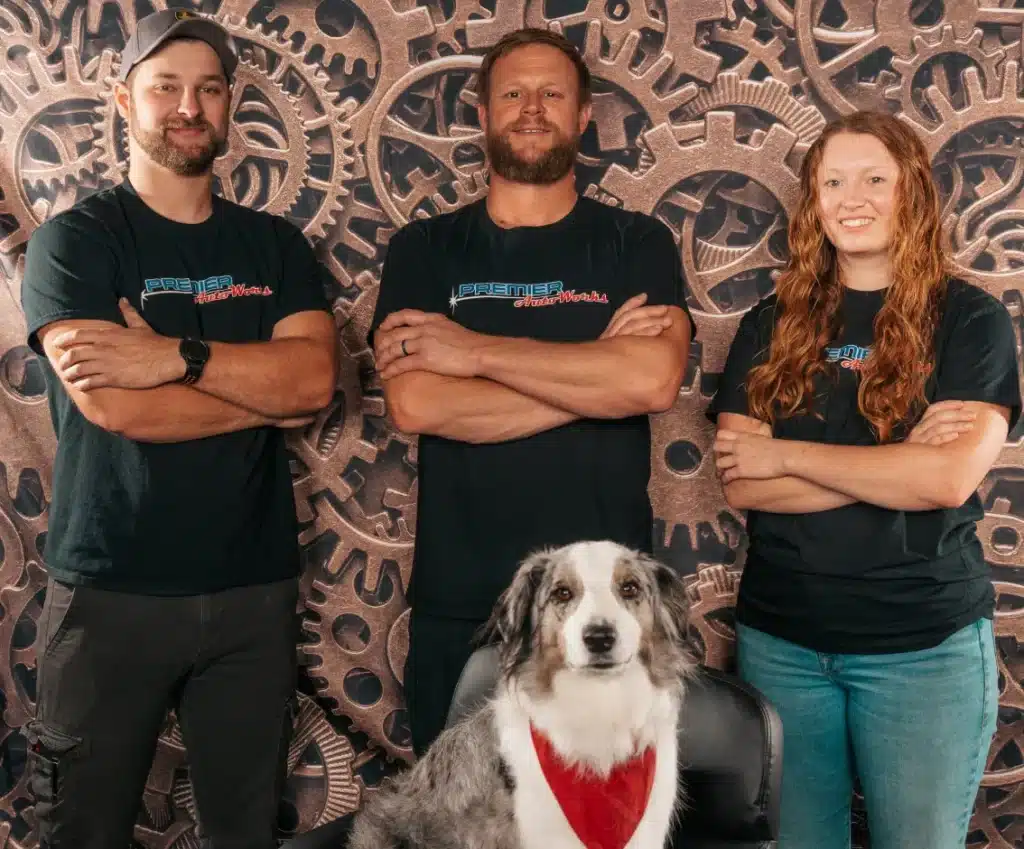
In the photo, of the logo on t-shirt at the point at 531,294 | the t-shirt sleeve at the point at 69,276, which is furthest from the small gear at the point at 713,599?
the t-shirt sleeve at the point at 69,276

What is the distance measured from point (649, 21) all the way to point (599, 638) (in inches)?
80.4

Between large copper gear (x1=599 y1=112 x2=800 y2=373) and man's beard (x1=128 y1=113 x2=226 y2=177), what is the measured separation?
1.17 m

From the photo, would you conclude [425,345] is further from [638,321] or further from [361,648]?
[361,648]

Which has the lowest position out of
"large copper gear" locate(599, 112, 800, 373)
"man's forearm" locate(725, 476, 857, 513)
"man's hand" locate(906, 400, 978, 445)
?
"man's forearm" locate(725, 476, 857, 513)

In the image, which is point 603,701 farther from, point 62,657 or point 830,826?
point 62,657

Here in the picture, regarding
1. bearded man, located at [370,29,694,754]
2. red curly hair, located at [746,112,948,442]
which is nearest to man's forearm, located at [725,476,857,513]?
red curly hair, located at [746,112,948,442]

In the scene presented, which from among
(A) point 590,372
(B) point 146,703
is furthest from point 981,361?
(B) point 146,703

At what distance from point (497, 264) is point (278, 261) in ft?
2.10

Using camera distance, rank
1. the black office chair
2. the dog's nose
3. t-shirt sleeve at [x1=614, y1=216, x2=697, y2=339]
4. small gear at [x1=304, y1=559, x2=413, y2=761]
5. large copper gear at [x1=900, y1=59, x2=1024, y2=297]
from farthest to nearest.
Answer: small gear at [x1=304, y1=559, x2=413, y2=761]
large copper gear at [x1=900, y1=59, x2=1024, y2=297]
t-shirt sleeve at [x1=614, y1=216, x2=697, y2=339]
the black office chair
the dog's nose

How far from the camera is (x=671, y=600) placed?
82.4 inches

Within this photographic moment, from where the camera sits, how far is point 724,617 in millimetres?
3273

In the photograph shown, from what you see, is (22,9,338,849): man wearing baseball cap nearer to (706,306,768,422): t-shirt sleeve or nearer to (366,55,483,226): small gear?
(366,55,483,226): small gear

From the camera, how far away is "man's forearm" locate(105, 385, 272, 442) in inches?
102

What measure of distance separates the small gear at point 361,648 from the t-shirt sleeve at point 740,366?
1.23 meters
